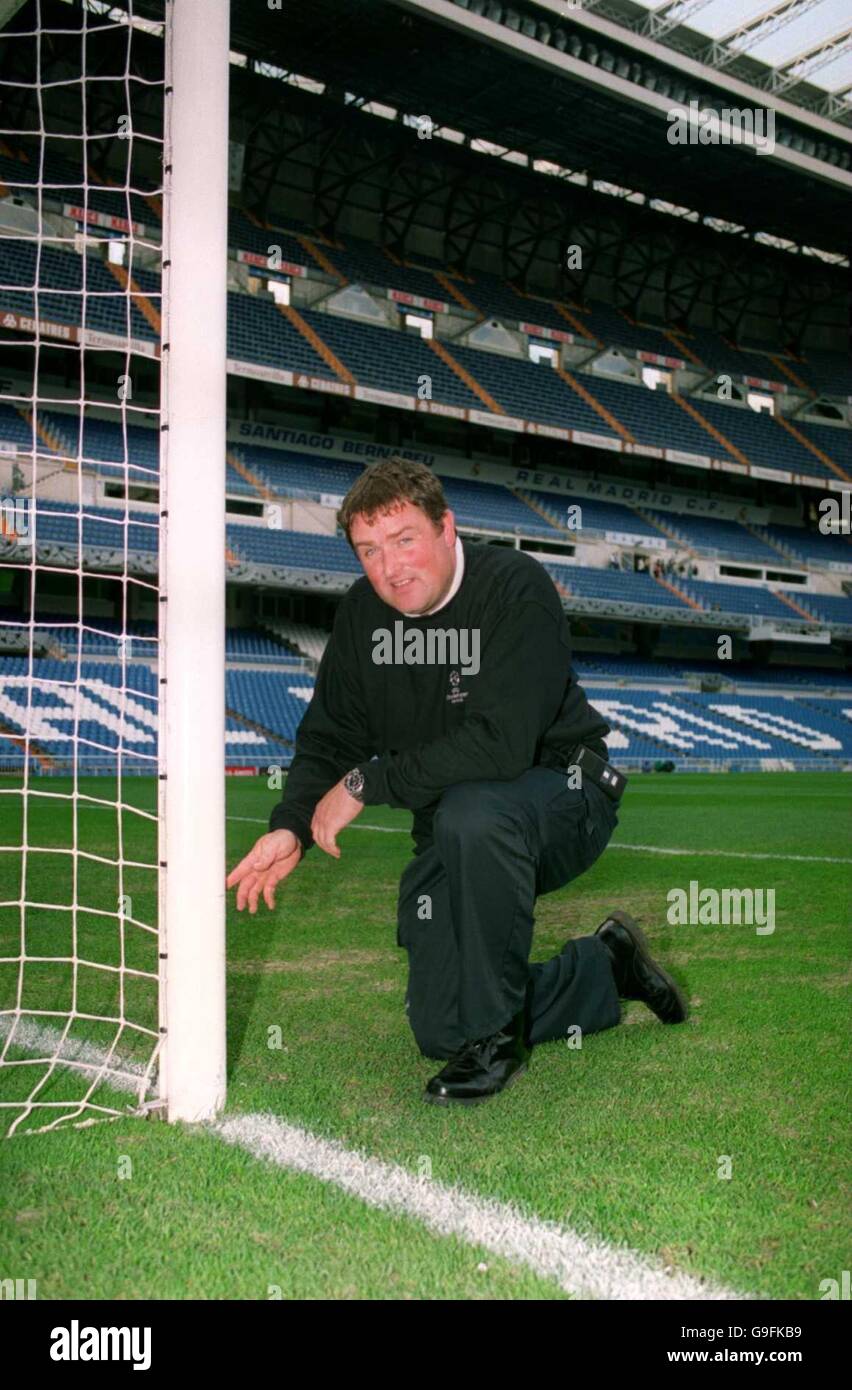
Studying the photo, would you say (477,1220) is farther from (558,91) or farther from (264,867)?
(558,91)

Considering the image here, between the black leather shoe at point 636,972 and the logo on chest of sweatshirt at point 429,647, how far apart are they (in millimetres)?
862

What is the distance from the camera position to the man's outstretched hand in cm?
293

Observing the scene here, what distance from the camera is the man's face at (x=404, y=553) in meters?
2.91

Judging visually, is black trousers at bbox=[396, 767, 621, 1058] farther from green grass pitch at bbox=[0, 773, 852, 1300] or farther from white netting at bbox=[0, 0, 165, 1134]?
white netting at bbox=[0, 0, 165, 1134]

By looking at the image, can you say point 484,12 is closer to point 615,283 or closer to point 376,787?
point 615,283

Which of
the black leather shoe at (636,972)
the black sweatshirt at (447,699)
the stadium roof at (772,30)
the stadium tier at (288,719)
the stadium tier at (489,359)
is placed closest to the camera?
the black sweatshirt at (447,699)

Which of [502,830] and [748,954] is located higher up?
[502,830]

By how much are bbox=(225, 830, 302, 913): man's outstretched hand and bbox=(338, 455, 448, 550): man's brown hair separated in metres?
0.79

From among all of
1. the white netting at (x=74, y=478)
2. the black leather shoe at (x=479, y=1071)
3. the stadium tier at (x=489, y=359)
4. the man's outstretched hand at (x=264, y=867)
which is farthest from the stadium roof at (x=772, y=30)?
the black leather shoe at (x=479, y=1071)

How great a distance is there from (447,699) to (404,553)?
419 millimetres

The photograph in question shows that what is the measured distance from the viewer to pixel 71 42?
88.2 feet

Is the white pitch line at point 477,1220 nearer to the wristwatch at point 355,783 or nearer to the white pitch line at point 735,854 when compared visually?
the wristwatch at point 355,783
